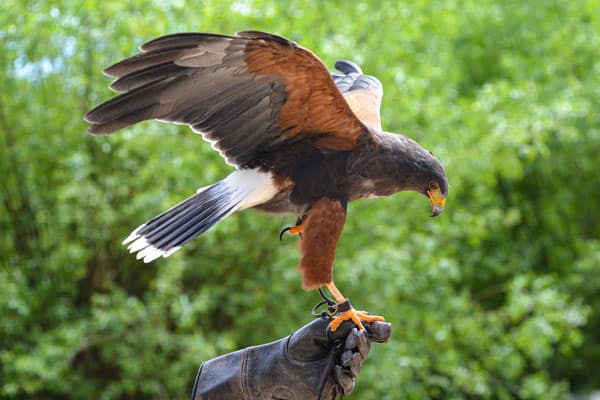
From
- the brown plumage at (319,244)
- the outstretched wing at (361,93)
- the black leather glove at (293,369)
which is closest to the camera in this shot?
the black leather glove at (293,369)

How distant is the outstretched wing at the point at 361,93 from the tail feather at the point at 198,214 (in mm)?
564

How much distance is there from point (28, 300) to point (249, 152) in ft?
13.7

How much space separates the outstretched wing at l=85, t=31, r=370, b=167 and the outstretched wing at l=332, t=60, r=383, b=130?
1.10 feet

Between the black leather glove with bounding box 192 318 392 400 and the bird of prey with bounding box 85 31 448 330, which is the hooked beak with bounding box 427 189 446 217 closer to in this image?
the bird of prey with bounding box 85 31 448 330

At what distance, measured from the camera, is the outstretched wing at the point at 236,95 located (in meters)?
3.26

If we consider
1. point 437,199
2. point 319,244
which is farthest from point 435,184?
point 319,244

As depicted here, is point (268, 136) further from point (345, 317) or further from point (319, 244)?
point (345, 317)

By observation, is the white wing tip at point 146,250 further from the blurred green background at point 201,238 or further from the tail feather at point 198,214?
the blurred green background at point 201,238

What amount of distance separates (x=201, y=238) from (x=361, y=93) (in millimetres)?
3341

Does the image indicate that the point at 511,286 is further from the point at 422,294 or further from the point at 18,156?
the point at 18,156

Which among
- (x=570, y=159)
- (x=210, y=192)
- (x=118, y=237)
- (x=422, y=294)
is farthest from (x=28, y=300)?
(x=570, y=159)

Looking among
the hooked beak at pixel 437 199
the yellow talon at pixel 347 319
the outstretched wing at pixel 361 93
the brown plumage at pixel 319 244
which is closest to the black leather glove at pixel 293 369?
the yellow talon at pixel 347 319

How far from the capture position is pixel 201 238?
721 centimetres

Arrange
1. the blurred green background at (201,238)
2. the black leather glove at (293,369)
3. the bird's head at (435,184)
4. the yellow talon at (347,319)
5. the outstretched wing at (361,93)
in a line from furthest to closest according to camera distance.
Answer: the blurred green background at (201,238) < the outstretched wing at (361,93) < the bird's head at (435,184) < the yellow talon at (347,319) < the black leather glove at (293,369)
